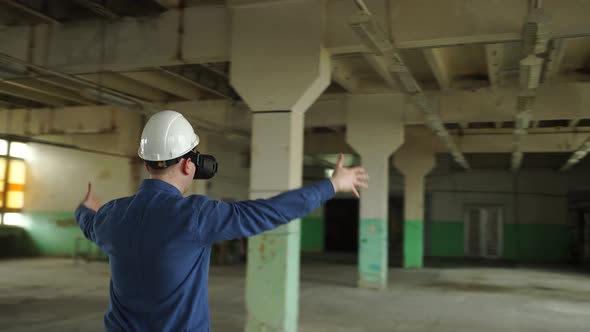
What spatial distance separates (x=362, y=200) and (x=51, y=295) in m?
6.85

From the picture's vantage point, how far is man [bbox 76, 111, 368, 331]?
76.1 inches

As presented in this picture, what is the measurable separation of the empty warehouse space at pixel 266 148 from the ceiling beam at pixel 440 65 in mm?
56

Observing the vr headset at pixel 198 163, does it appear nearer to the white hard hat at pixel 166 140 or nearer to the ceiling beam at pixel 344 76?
the white hard hat at pixel 166 140

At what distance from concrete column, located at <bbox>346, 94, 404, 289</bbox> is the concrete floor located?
0.72 meters

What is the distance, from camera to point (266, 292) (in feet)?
23.4

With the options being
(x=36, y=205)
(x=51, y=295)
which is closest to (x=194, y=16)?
(x=51, y=295)

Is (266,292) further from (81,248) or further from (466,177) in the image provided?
(466,177)

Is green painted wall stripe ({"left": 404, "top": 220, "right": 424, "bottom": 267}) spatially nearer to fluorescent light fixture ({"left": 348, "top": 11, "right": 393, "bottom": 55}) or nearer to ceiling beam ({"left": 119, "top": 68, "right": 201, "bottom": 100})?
ceiling beam ({"left": 119, "top": 68, "right": 201, "bottom": 100})

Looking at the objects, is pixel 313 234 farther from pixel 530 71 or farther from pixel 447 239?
pixel 530 71

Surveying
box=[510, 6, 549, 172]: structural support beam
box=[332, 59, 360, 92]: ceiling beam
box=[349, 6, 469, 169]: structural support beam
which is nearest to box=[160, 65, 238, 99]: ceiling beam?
box=[332, 59, 360, 92]: ceiling beam

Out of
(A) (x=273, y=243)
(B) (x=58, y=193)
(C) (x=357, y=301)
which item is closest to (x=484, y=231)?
(C) (x=357, y=301)

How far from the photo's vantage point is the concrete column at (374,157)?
1247cm

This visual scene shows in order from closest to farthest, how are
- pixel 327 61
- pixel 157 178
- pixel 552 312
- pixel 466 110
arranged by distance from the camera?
1. pixel 157 178
2. pixel 327 61
3. pixel 552 312
4. pixel 466 110

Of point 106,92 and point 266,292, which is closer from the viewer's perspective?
point 266,292
